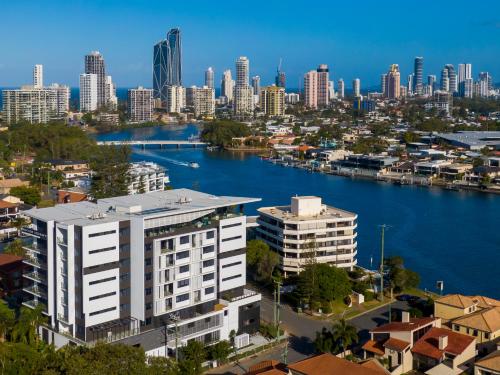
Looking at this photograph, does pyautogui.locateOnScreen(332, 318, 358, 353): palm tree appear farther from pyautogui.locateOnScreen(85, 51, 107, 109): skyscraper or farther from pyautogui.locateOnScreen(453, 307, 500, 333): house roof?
pyautogui.locateOnScreen(85, 51, 107, 109): skyscraper

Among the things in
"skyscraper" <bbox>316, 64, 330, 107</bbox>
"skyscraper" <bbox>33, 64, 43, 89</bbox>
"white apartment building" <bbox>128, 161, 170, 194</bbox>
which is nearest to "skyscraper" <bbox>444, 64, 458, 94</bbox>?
"skyscraper" <bbox>316, 64, 330, 107</bbox>

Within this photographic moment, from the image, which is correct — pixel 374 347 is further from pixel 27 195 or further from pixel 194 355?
pixel 27 195

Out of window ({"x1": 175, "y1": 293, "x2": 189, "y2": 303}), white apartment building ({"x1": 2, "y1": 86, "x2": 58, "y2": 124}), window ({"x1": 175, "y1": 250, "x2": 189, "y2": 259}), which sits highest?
white apartment building ({"x1": 2, "y1": 86, "x2": 58, "y2": 124})

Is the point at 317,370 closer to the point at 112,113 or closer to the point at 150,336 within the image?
the point at 150,336

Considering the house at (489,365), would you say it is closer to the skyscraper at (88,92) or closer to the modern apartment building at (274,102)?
the modern apartment building at (274,102)

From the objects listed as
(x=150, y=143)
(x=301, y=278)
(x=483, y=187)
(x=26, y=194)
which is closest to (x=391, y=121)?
(x=150, y=143)

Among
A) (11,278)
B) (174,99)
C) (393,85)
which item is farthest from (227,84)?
(11,278)
